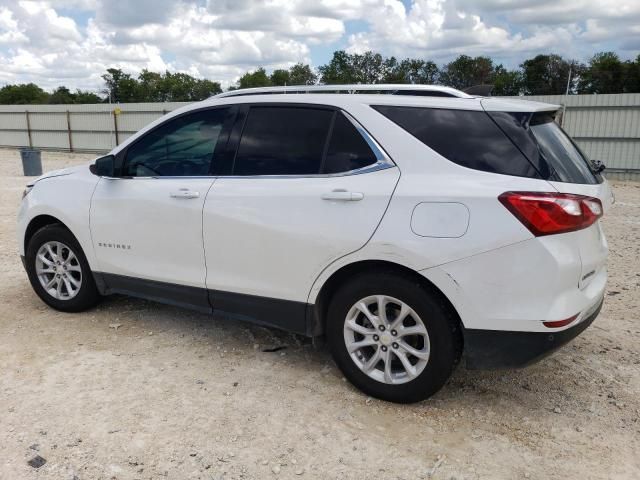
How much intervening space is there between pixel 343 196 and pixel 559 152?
120cm

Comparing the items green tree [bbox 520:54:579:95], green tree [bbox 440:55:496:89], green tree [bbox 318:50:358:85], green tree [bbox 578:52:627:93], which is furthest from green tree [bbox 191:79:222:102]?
green tree [bbox 578:52:627:93]

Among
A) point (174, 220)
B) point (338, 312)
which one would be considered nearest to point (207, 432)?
point (338, 312)

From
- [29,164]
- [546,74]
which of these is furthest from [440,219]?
[546,74]

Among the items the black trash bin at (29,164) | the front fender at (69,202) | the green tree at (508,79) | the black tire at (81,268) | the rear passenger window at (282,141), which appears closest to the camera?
the rear passenger window at (282,141)

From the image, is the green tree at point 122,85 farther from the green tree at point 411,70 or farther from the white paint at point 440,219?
the white paint at point 440,219

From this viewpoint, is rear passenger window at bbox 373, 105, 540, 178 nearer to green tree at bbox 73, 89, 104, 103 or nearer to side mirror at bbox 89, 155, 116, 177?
side mirror at bbox 89, 155, 116, 177

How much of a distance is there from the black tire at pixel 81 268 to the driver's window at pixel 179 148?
0.82 m

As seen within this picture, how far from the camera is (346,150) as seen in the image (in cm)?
339

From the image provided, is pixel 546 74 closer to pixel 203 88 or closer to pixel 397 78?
pixel 397 78

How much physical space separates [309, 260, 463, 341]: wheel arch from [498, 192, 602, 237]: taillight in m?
0.58

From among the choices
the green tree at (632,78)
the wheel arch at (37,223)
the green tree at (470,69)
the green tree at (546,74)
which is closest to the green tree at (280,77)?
the green tree at (470,69)

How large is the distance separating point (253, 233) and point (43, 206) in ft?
7.12

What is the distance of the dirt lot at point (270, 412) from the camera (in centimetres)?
283

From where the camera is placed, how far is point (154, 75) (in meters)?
70.9
